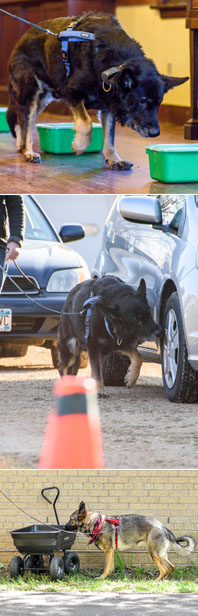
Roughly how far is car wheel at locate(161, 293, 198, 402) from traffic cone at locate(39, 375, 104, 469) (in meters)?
0.37

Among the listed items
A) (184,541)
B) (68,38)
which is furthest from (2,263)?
(184,541)

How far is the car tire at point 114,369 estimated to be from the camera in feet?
15.2

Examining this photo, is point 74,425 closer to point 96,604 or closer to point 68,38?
point 96,604

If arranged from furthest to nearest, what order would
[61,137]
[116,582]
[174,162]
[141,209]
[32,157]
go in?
[61,137], [32,157], [116,582], [174,162], [141,209]

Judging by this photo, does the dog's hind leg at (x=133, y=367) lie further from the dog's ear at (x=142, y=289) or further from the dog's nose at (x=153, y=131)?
the dog's nose at (x=153, y=131)

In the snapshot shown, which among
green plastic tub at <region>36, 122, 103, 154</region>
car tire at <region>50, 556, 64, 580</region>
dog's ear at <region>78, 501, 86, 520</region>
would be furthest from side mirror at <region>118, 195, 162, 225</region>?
car tire at <region>50, 556, 64, 580</region>

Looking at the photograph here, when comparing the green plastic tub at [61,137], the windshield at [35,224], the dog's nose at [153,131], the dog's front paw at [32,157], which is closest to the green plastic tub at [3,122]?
the green plastic tub at [61,137]

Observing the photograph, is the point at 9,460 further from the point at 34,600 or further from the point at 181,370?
the point at 181,370

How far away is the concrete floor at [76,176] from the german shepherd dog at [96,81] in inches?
5.9

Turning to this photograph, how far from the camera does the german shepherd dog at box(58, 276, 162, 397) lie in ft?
15.1

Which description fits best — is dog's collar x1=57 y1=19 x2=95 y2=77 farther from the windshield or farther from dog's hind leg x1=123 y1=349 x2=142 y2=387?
dog's hind leg x1=123 y1=349 x2=142 y2=387

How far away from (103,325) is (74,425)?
1.68 feet

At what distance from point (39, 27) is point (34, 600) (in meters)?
3.04

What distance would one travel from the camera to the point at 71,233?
15.0ft
